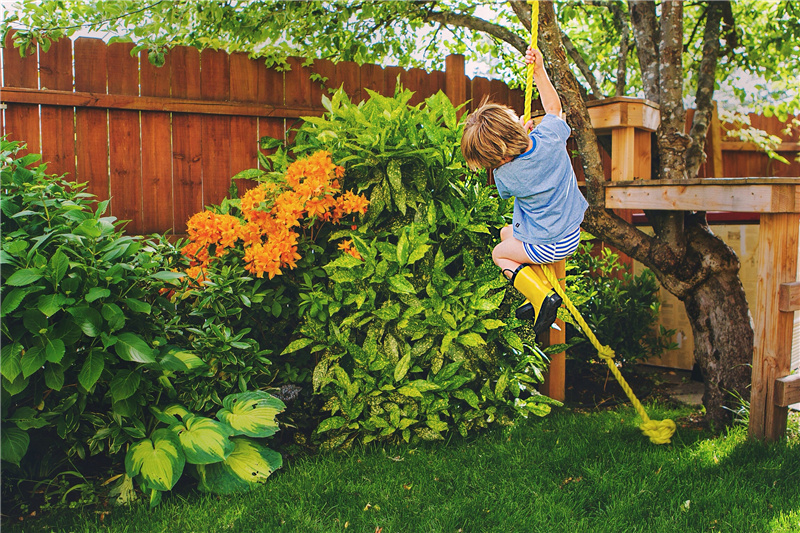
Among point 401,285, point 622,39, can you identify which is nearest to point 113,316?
point 401,285

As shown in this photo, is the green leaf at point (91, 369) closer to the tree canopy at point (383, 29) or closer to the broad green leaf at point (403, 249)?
the broad green leaf at point (403, 249)

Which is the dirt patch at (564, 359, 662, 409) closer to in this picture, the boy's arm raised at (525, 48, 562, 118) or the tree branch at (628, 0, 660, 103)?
the tree branch at (628, 0, 660, 103)

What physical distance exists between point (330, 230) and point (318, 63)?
1.50 meters

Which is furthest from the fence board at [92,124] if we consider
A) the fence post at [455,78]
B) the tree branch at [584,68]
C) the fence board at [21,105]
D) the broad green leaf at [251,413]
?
the tree branch at [584,68]

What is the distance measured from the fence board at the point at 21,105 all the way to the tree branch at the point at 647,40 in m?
3.99

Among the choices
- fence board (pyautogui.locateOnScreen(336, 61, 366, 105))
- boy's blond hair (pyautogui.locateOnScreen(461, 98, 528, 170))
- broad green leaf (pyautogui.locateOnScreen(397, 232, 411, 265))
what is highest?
fence board (pyautogui.locateOnScreen(336, 61, 366, 105))

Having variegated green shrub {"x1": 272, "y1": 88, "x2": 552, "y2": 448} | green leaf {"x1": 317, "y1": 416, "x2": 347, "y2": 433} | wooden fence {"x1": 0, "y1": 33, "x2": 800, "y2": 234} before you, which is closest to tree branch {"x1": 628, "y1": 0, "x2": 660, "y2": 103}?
variegated green shrub {"x1": 272, "y1": 88, "x2": 552, "y2": 448}

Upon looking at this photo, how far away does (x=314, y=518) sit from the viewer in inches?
102

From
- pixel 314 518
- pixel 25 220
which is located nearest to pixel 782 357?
pixel 314 518

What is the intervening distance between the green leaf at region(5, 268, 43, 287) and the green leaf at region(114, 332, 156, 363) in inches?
15.8

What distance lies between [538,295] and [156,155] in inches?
106

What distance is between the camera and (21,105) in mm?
3732

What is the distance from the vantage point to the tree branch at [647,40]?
4184 millimetres

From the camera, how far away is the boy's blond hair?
2695 mm
